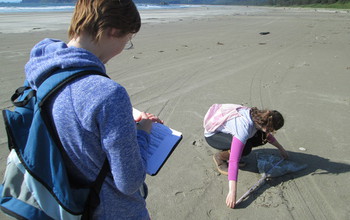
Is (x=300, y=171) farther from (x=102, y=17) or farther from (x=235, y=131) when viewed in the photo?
(x=102, y=17)

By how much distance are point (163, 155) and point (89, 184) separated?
0.41m

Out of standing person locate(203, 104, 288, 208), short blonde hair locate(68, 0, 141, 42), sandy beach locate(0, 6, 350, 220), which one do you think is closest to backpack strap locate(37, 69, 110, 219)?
short blonde hair locate(68, 0, 141, 42)

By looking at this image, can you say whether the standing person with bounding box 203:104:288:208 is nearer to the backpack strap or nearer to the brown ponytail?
the brown ponytail

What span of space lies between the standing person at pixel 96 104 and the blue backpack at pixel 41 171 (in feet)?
0.10

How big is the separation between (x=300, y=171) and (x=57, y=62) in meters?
2.79

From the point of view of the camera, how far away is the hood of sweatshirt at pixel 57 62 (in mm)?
980

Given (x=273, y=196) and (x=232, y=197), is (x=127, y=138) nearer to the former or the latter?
(x=232, y=197)

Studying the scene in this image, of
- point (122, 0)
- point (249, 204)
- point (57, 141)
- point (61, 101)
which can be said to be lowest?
point (249, 204)

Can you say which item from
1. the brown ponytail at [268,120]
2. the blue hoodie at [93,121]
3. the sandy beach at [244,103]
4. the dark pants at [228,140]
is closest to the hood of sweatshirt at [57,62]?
the blue hoodie at [93,121]

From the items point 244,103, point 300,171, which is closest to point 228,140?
point 300,171

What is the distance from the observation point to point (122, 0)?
1012 millimetres

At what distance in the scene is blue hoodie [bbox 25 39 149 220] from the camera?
92 centimetres

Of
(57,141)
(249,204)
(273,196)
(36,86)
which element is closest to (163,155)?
(57,141)

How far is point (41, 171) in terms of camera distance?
101 centimetres
